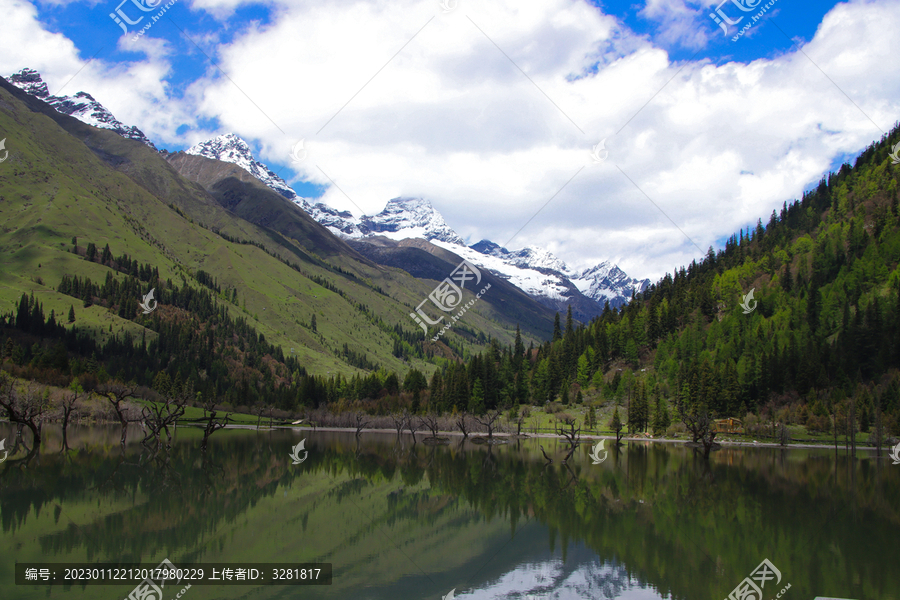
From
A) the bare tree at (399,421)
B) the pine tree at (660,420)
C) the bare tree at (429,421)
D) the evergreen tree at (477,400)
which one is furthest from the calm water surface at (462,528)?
the evergreen tree at (477,400)

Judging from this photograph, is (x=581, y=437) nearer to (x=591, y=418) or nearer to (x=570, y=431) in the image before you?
(x=591, y=418)

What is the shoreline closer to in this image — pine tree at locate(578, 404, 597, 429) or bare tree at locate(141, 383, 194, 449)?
pine tree at locate(578, 404, 597, 429)

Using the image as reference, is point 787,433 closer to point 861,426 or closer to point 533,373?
point 861,426

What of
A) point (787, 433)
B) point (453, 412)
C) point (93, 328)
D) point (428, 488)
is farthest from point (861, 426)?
point (93, 328)

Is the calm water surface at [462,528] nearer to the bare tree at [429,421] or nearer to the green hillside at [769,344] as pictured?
the green hillside at [769,344]

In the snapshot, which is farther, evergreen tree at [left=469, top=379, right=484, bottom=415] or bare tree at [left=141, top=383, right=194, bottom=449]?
evergreen tree at [left=469, top=379, right=484, bottom=415]

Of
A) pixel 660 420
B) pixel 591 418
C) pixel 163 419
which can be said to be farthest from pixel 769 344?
pixel 163 419

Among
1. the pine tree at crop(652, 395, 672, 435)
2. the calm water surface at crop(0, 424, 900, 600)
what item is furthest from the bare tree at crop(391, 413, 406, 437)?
the calm water surface at crop(0, 424, 900, 600)

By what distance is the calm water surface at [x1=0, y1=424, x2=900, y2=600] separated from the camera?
22.9 m

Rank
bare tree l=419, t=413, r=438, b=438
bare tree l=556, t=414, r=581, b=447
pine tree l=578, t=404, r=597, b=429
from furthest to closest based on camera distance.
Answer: pine tree l=578, t=404, r=597, b=429 < bare tree l=419, t=413, r=438, b=438 < bare tree l=556, t=414, r=581, b=447

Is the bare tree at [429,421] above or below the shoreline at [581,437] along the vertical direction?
above

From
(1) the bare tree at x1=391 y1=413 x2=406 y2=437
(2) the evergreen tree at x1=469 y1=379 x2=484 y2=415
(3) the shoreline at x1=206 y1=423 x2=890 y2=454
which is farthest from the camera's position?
(2) the evergreen tree at x1=469 y1=379 x2=484 y2=415

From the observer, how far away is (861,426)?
114 m

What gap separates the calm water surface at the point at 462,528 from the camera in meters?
22.9
